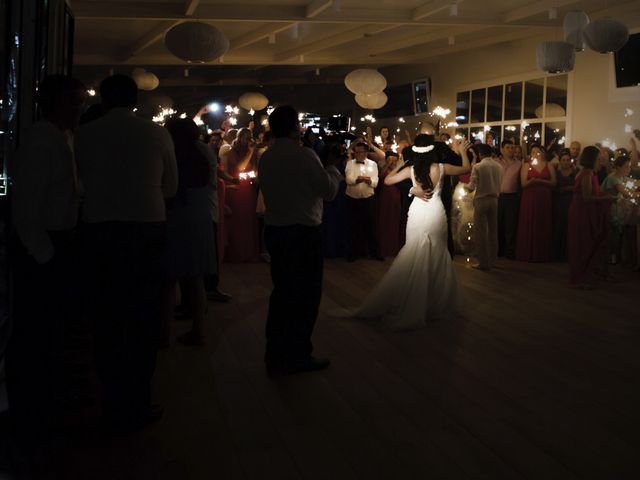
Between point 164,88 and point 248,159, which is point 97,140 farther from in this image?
point 164,88

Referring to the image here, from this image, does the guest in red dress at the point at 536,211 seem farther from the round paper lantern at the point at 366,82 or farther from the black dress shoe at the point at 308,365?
the black dress shoe at the point at 308,365

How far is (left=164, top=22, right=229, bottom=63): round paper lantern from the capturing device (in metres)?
7.82

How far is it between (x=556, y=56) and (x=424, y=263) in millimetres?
3625

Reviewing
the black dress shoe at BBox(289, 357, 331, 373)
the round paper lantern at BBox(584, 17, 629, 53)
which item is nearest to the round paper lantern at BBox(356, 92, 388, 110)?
the round paper lantern at BBox(584, 17, 629, 53)

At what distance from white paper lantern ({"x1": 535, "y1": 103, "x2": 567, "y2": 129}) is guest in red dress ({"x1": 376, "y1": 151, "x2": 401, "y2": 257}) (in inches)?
144

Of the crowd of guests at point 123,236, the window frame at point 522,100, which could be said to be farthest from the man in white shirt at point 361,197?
the window frame at point 522,100

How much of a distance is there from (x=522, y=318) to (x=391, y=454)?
325 cm

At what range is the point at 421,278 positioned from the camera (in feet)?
19.8

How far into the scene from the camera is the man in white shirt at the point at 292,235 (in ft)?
14.3

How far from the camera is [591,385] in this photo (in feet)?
14.3

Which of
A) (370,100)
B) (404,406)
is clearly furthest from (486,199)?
(404,406)

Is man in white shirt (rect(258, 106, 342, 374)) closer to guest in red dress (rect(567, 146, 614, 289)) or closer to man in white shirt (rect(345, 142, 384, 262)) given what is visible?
guest in red dress (rect(567, 146, 614, 289))

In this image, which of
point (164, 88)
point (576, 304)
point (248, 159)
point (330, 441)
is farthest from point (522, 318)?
point (164, 88)

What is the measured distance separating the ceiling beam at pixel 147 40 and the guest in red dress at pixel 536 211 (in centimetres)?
552
